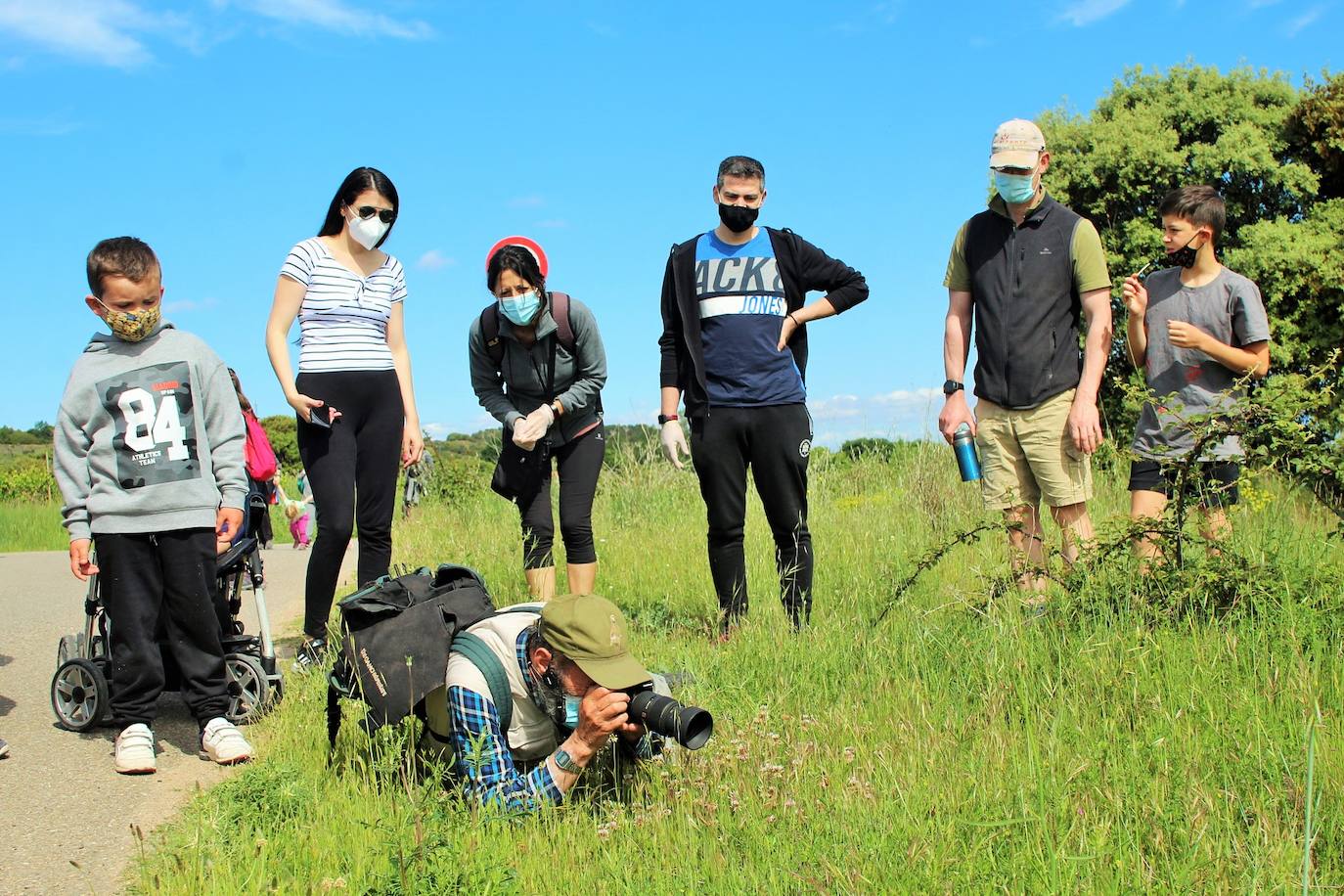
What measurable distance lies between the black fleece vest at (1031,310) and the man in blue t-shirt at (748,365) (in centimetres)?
73

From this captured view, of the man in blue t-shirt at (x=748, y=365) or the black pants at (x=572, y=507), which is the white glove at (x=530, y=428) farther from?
the man in blue t-shirt at (x=748, y=365)

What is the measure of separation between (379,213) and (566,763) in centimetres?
336

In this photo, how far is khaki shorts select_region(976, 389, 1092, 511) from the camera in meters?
5.18

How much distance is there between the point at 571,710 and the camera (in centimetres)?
350

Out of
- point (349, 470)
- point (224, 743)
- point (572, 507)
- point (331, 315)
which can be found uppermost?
point (331, 315)

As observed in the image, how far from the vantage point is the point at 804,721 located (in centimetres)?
400

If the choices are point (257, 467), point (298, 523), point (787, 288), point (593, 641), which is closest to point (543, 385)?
point (787, 288)

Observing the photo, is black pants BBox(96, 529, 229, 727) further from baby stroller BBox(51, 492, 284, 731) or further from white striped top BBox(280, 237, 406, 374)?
white striped top BBox(280, 237, 406, 374)

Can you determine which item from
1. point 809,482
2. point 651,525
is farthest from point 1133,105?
point 651,525

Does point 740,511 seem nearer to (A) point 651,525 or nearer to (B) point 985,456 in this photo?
(B) point 985,456

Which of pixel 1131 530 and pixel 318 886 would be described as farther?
pixel 1131 530

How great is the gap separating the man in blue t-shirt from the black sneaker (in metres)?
2.01

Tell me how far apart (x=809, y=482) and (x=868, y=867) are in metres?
8.22

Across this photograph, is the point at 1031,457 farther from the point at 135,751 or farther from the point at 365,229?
the point at 135,751
